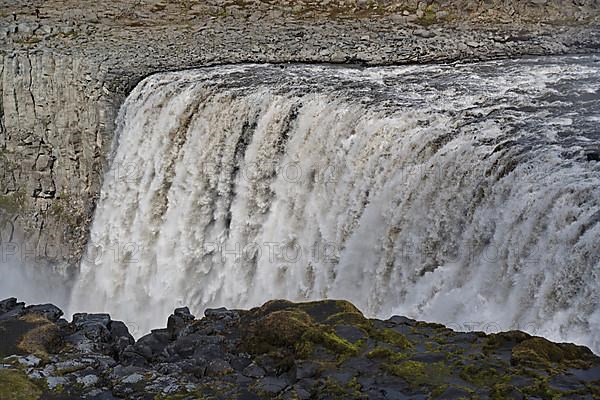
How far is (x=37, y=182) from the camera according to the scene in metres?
21.9

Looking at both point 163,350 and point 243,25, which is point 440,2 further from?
point 163,350

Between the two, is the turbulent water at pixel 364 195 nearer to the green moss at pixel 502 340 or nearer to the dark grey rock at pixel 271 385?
the green moss at pixel 502 340

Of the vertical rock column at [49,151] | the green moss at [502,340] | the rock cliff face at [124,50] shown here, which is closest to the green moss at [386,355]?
the green moss at [502,340]

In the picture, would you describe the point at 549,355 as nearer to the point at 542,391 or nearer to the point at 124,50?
the point at 542,391

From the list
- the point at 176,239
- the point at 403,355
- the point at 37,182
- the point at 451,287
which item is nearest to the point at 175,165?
the point at 176,239

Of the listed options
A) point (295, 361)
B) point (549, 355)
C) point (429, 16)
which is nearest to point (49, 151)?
point (429, 16)

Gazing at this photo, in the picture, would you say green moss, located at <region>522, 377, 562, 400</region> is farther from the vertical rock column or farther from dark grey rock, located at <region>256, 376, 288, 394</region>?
the vertical rock column

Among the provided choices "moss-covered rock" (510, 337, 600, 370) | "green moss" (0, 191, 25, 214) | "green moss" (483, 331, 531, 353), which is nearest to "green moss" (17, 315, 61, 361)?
"green moss" (483, 331, 531, 353)

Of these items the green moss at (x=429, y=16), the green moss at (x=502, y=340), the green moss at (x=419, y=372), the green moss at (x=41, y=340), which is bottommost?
the green moss at (x=41, y=340)

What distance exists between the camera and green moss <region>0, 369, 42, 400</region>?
265 inches

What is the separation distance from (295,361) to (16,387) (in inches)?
95.8

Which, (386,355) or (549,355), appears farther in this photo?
(386,355)

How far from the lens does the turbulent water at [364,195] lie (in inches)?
360

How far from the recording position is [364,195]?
12328 mm
